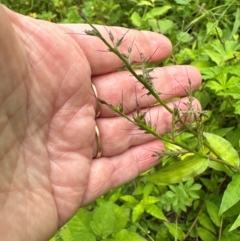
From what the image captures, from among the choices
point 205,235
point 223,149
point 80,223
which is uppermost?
point 223,149

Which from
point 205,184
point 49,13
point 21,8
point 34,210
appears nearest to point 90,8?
point 49,13

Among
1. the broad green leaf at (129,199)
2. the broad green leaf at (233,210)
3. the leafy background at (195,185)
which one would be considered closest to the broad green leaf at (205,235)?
the leafy background at (195,185)

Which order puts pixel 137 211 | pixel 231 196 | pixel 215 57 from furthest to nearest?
pixel 215 57 < pixel 137 211 < pixel 231 196

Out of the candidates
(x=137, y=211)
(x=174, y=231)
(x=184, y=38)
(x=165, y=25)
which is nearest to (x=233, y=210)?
(x=174, y=231)

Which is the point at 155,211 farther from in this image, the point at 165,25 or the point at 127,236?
the point at 165,25

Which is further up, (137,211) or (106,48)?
(106,48)

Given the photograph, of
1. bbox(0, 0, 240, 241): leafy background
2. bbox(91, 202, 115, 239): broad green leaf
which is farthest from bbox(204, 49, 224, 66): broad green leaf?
bbox(91, 202, 115, 239): broad green leaf

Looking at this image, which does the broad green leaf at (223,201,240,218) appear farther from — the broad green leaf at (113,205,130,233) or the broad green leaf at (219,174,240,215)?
the broad green leaf at (113,205,130,233)
